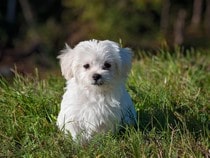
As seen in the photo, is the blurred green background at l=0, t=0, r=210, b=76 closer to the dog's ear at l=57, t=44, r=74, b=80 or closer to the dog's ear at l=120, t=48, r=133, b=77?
the dog's ear at l=57, t=44, r=74, b=80

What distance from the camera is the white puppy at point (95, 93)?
6.33 metres

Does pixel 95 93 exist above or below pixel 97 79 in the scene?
below

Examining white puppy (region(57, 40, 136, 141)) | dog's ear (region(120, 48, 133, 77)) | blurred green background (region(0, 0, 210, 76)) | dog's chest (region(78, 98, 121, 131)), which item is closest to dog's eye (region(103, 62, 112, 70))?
white puppy (region(57, 40, 136, 141))

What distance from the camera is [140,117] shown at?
6.98m

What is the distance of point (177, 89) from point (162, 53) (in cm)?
192

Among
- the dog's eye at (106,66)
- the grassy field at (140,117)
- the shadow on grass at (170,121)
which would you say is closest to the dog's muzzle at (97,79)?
the dog's eye at (106,66)

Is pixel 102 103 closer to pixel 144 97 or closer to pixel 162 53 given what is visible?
pixel 144 97

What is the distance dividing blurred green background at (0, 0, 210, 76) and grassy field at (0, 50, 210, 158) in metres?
13.1

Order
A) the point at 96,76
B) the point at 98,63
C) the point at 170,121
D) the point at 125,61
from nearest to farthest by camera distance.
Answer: the point at 96,76 → the point at 98,63 → the point at 125,61 → the point at 170,121

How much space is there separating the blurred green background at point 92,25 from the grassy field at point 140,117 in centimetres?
1314

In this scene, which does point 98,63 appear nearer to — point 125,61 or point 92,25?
point 125,61

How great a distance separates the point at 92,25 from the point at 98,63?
59.9 ft

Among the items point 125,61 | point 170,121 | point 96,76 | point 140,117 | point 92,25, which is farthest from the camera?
point 92,25

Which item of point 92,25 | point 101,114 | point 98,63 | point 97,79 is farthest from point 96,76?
point 92,25
